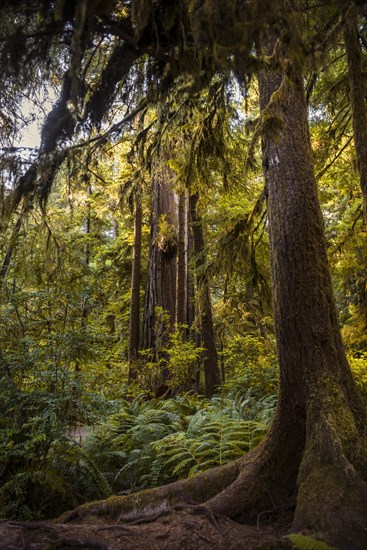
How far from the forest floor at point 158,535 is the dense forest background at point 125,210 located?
994mm

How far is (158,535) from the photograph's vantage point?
10.2ft

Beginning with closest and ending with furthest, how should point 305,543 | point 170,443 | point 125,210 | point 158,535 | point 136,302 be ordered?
point 305,543 → point 158,535 → point 170,443 → point 125,210 → point 136,302

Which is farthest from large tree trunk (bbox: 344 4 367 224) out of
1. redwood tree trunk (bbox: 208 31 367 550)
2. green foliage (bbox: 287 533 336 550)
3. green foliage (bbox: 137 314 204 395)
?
green foliage (bbox: 137 314 204 395)

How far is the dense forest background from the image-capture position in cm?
279

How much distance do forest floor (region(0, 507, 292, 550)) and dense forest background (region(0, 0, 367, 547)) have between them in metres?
0.99

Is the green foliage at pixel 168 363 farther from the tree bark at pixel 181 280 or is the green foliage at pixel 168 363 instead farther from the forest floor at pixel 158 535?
the forest floor at pixel 158 535

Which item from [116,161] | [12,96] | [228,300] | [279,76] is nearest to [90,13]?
[12,96]

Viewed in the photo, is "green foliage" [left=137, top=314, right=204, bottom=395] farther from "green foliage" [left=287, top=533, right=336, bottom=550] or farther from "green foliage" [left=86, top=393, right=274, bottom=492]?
"green foliage" [left=287, top=533, right=336, bottom=550]

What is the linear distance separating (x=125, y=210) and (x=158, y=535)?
19.3 ft

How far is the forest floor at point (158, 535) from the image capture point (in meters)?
2.86

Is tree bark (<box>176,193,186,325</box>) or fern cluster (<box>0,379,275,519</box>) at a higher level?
tree bark (<box>176,193,186,325</box>)

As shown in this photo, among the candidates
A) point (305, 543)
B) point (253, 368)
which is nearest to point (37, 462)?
point (305, 543)

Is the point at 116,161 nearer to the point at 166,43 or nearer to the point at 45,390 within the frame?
the point at 45,390

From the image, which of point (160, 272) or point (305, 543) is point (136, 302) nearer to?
point (160, 272)
